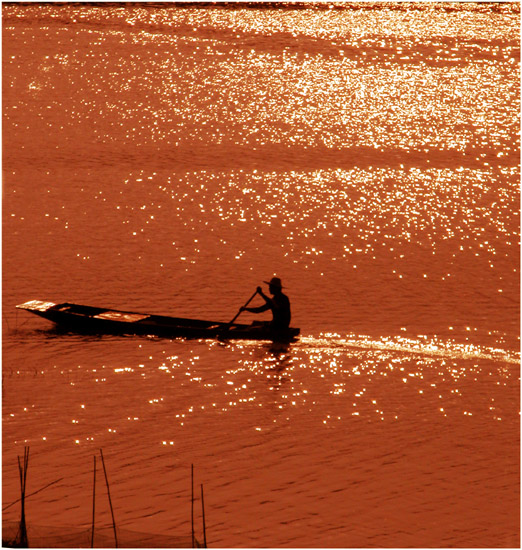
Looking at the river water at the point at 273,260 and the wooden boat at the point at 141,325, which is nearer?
the river water at the point at 273,260

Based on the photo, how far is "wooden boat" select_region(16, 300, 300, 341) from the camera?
13586 millimetres

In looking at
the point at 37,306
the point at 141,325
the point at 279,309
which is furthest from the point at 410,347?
the point at 37,306

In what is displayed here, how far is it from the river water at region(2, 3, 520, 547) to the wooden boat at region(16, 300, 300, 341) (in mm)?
156

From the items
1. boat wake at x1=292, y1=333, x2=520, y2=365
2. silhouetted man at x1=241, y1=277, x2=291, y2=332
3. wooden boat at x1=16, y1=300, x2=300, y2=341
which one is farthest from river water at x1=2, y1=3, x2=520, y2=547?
silhouetted man at x1=241, y1=277, x2=291, y2=332

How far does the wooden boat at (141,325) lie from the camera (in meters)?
13.6

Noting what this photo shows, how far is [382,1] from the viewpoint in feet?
111

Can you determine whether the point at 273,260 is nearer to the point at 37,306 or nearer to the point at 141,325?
the point at 141,325

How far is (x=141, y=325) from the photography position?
13805 mm

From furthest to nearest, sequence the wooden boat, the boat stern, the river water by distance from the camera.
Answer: the boat stern → the wooden boat → the river water

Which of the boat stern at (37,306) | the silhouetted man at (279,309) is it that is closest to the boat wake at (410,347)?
the silhouetted man at (279,309)

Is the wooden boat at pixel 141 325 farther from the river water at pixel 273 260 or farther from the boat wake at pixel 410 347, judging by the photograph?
the boat wake at pixel 410 347

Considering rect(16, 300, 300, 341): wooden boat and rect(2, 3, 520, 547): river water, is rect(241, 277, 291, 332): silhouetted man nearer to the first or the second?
rect(16, 300, 300, 341): wooden boat

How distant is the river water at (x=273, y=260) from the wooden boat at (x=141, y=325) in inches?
6.1

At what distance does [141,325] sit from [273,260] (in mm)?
4156
